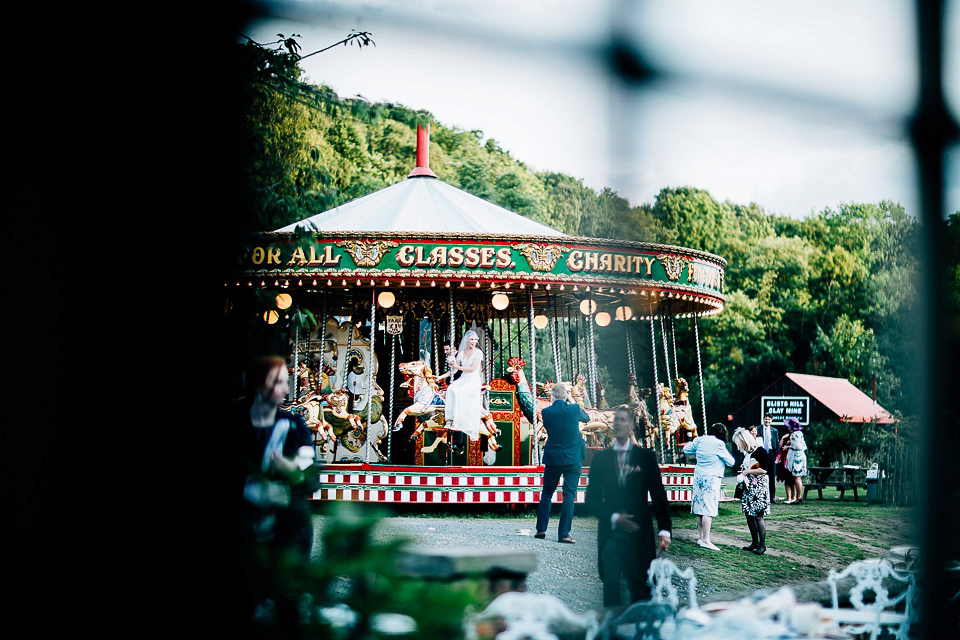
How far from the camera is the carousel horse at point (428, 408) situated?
10.4 m

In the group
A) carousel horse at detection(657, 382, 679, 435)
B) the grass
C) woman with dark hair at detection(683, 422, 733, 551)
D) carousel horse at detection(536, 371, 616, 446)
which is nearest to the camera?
the grass

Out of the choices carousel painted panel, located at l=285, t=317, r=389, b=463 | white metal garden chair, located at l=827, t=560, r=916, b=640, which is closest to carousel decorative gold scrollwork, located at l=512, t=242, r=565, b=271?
carousel painted panel, located at l=285, t=317, r=389, b=463

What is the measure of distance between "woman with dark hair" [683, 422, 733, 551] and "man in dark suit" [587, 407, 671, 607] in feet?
12.3

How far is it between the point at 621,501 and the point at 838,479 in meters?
14.7

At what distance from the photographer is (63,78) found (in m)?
1.69

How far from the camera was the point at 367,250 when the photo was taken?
10.1 m

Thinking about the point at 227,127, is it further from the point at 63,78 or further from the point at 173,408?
the point at 173,408

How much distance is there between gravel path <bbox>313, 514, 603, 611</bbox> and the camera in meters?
5.45

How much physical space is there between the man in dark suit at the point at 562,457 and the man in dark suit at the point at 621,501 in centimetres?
280

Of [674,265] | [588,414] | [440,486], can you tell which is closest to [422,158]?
[674,265]

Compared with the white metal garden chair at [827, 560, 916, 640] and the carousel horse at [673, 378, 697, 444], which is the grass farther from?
the white metal garden chair at [827, 560, 916, 640]

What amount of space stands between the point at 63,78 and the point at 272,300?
363 centimetres

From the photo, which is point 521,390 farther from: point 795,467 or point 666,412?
point 795,467

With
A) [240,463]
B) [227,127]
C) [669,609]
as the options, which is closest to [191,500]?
[240,463]
